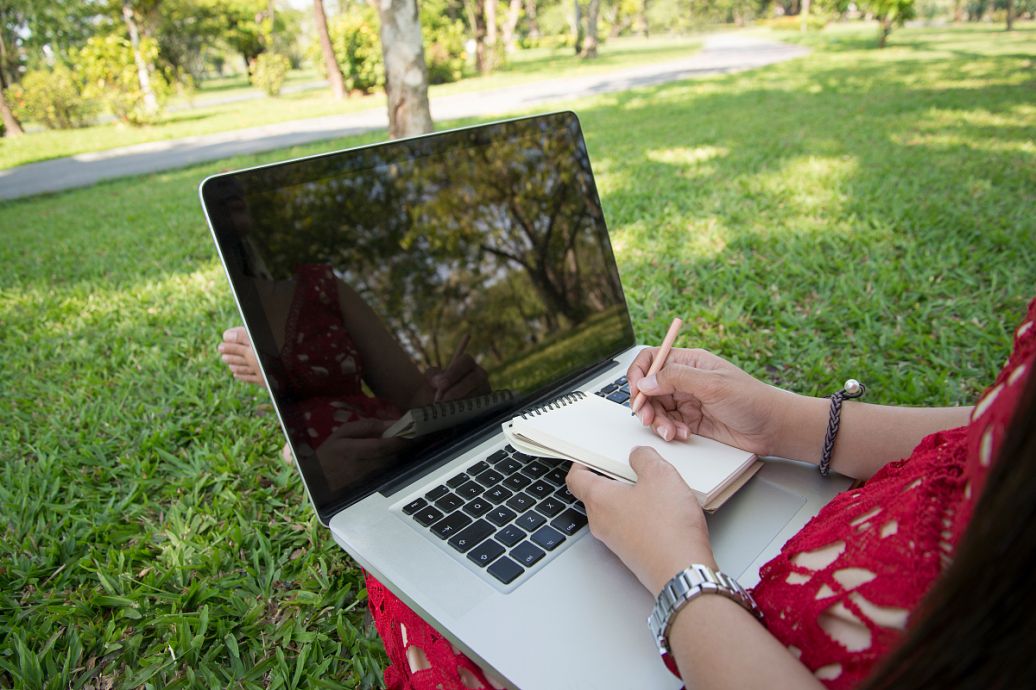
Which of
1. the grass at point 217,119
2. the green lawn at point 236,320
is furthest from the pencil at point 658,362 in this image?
the grass at point 217,119

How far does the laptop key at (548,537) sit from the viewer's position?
87 centimetres

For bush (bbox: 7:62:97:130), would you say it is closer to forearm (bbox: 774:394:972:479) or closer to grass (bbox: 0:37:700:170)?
grass (bbox: 0:37:700:170)

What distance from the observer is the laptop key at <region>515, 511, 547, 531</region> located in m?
0.90

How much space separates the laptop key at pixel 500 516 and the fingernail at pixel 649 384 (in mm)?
273

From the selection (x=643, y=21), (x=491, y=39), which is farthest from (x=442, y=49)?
(x=643, y=21)

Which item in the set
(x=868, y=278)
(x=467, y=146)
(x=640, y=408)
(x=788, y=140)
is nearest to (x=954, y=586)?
(x=640, y=408)

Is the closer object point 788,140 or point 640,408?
point 640,408

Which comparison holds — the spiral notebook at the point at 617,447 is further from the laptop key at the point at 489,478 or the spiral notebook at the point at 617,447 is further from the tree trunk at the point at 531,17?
the tree trunk at the point at 531,17

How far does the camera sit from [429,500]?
3.16 feet

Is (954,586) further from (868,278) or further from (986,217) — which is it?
(986,217)

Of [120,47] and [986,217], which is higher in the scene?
[120,47]

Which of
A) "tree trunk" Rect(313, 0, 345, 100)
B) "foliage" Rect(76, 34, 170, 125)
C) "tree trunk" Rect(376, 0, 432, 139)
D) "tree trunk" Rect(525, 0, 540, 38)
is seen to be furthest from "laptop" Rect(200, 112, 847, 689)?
"tree trunk" Rect(525, 0, 540, 38)

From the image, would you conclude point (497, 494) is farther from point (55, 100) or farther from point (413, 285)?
point (55, 100)

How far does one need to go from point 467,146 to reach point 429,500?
61cm
